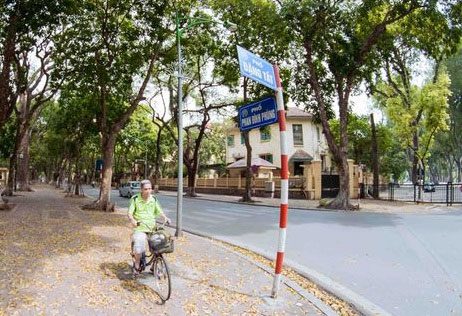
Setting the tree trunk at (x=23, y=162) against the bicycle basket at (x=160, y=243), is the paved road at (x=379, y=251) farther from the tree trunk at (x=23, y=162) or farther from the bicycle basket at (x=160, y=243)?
the tree trunk at (x=23, y=162)

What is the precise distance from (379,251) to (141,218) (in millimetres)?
5799

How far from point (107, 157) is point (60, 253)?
11201 millimetres

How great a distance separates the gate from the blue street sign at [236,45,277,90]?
88.9 ft

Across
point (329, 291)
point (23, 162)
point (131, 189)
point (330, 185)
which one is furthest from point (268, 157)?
point (329, 291)

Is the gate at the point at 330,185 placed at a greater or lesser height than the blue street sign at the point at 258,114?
lesser

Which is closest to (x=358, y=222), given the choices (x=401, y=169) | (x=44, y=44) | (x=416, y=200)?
(x=416, y=200)

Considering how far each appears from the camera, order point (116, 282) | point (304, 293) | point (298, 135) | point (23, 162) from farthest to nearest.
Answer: point (298, 135)
point (23, 162)
point (116, 282)
point (304, 293)

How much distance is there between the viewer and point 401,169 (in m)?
56.5

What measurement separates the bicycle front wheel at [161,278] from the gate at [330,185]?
1077 inches

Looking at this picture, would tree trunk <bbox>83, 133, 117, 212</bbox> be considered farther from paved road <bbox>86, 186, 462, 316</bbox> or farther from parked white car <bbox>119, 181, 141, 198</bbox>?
parked white car <bbox>119, 181, 141, 198</bbox>

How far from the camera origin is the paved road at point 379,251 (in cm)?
710

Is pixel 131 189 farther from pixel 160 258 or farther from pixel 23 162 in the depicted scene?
pixel 160 258

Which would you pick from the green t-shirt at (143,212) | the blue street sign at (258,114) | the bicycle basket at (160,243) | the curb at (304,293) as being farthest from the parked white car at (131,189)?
the bicycle basket at (160,243)

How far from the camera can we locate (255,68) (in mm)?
6703
